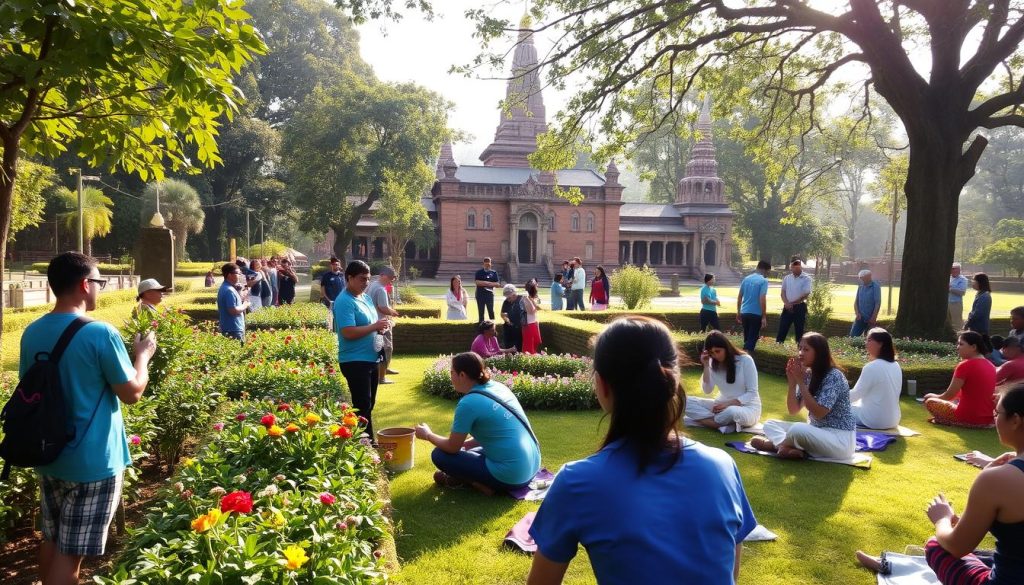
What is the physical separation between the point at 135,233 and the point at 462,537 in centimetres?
4408

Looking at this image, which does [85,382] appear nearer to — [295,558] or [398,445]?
[295,558]

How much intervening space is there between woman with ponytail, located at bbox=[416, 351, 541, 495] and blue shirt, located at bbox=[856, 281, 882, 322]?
984 cm

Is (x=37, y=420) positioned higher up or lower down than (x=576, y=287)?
lower down

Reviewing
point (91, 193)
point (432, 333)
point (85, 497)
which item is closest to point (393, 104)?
point (91, 193)

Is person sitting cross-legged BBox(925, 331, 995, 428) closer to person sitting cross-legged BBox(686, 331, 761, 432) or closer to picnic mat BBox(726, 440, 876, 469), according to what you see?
picnic mat BBox(726, 440, 876, 469)

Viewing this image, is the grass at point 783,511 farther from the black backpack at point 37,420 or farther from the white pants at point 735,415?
the black backpack at point 37,420

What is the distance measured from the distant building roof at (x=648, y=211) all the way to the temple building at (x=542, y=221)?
162 millimetres

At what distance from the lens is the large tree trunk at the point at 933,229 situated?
12914mm

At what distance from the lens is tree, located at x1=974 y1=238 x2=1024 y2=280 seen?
40.6 meters

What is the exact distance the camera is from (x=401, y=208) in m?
34.0

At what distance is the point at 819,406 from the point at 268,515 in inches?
196

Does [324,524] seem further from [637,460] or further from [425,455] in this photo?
[425,455]

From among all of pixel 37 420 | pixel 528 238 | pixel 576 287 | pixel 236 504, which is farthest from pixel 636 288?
pixel 528 238

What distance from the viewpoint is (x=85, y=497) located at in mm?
3018
